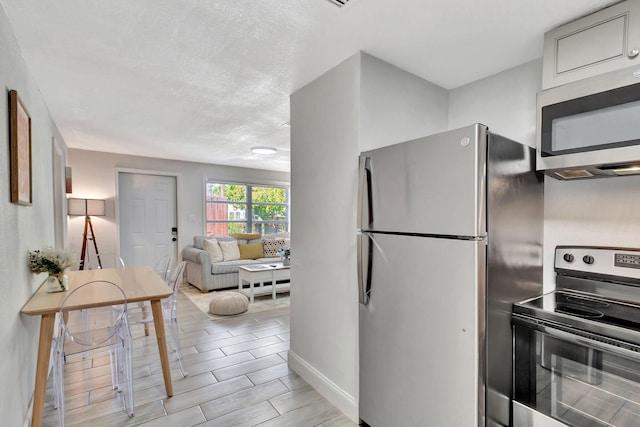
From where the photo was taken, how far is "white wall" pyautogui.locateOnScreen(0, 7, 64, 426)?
1.52m

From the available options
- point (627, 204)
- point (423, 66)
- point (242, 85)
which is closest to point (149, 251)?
point (242, 85)

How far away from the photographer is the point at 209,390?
235 centimetres

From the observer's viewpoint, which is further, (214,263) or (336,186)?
(214,263)

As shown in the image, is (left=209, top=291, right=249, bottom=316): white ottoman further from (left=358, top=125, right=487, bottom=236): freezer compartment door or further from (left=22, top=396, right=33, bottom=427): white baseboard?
(left=358, top=125, right=487, bottom=236): freezer compartment door

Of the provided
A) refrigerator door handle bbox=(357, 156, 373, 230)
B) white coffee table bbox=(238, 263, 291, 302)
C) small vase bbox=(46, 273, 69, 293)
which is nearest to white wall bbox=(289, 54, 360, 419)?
refrigerator door handle bbox=(357, 156, 373, 230)

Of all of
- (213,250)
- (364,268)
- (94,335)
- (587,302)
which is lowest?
(94,335)

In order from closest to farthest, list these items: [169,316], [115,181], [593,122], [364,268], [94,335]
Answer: [593,122], [364,268], [94,335], [169,316], [115,181]

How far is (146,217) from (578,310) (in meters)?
6.14

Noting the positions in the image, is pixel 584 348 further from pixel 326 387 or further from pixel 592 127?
pixel 326 387

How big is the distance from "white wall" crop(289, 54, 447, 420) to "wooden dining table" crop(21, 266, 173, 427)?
1027mm

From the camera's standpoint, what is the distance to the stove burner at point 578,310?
140 centimetres

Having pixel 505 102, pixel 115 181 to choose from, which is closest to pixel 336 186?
pixel 505 102

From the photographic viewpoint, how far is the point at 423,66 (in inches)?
A: 85.1

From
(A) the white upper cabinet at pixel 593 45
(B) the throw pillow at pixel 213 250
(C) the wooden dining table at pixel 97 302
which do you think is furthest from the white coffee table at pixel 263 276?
(A) the white upper cabinet at pixel 593 45
